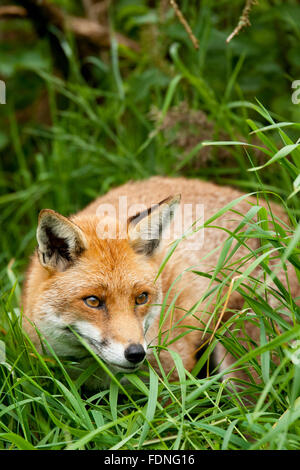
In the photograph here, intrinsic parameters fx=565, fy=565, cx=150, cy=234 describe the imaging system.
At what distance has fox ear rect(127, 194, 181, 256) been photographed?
3375mm

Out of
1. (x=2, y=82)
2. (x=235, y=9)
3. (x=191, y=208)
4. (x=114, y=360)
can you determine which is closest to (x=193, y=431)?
(x=114, y=360)

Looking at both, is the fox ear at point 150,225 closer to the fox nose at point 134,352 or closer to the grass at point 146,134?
the grass at point 146,134

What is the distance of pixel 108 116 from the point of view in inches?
236

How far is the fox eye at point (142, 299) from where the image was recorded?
3.28 metres

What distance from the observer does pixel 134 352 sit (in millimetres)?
2896

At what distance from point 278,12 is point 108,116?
1.97m

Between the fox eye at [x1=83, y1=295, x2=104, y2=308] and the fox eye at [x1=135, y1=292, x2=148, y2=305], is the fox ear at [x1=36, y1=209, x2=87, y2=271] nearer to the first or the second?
the fox eye at [x1=83, y1=295, x2=104, y2=308]

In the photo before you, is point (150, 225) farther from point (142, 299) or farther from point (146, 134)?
point (146, 134)

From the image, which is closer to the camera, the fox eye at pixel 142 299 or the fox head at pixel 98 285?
the fox head at pixel 98 285

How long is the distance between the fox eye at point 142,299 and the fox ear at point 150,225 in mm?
332

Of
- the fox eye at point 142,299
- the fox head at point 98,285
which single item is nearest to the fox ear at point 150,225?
the fox head at point 98,285

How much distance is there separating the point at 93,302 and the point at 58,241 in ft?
1.41

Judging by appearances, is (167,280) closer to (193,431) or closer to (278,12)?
(193,431)

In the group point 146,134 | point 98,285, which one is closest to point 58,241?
point 98,285
